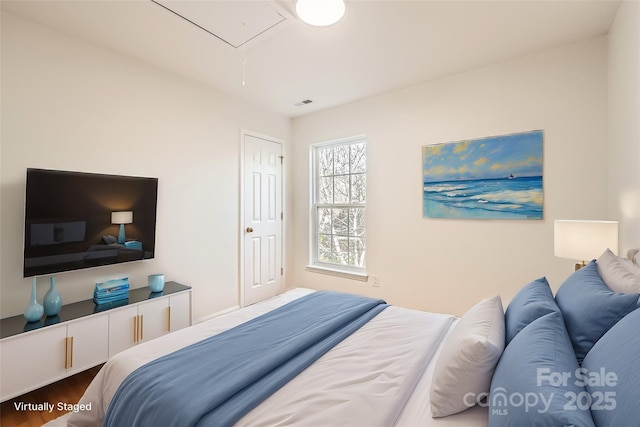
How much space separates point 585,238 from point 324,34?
7.64ft

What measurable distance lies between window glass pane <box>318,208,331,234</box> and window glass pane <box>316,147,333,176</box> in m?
0.53

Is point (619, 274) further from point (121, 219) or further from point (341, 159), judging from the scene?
point (121, 219)

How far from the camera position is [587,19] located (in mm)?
2107

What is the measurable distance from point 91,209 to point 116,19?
145 centimetres

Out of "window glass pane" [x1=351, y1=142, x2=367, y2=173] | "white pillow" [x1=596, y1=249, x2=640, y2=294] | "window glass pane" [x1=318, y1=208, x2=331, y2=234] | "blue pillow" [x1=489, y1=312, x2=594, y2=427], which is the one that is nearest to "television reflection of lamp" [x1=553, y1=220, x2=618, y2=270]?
"white pillow" [x1=596, y1=249, x2=640, y2=294]

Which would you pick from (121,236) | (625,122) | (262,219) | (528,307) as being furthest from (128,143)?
(625,122)

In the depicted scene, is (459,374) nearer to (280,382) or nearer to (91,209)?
(280,382)

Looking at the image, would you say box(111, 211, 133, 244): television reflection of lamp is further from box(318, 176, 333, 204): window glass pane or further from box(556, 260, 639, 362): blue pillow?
box(556, 260, 639, 362): blue pillow

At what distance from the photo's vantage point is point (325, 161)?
160 inches

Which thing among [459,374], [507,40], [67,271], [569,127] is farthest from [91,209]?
[569,127]

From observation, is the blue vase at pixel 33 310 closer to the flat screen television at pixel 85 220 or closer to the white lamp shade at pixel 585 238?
the flat screen television at pixel 85 220

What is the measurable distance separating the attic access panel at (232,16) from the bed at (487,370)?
2.12m

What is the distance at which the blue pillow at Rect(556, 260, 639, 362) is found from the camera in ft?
2.98

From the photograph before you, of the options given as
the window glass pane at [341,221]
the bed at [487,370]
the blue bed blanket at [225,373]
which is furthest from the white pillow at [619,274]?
the window glass pane at [341,221]
